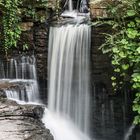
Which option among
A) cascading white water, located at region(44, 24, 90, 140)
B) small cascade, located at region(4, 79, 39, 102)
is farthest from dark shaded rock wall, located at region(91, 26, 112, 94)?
small cascade, located at region(4, 79, 39, 102)

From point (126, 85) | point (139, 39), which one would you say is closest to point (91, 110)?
point (126, 85)

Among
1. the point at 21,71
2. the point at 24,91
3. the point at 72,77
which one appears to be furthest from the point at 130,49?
the point at 21,71

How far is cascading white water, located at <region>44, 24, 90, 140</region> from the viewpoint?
8484 mm

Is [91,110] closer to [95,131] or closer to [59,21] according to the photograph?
[95,131]

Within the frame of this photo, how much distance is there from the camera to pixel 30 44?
31.0 feet

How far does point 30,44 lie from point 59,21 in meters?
0.86

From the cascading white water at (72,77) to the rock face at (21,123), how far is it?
1295 millimetres

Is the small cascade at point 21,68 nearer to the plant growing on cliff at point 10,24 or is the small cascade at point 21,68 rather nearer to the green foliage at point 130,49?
the plant growing on cliff at point 10,24

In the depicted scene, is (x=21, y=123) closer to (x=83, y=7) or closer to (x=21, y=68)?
(x=21, y=68)

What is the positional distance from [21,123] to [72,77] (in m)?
2.56

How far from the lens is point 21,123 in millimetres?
6289

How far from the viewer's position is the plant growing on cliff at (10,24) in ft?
30.5

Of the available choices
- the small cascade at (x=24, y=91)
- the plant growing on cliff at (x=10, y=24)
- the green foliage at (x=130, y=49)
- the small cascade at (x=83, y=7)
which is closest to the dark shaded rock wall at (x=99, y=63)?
the small cascade at (x=24, y=91)

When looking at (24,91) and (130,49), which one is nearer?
(130,49)
